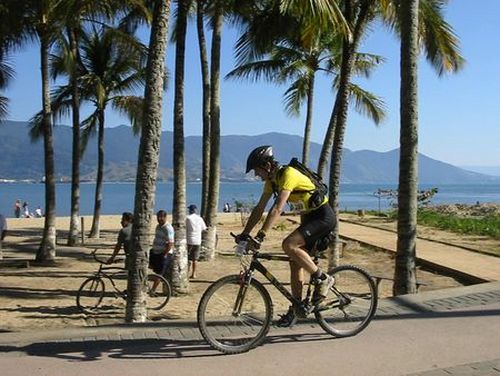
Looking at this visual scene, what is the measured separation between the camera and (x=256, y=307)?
5594mm

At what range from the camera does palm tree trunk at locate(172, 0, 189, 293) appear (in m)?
11.4

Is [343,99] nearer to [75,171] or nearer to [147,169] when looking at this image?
[147,169]

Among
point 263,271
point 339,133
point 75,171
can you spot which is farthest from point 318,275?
point 75,171

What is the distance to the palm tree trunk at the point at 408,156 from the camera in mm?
8453

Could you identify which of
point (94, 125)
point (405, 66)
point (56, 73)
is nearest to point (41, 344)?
point (405, 66)

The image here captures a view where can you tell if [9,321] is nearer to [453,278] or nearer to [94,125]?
[453,278]

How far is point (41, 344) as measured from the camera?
220 inches

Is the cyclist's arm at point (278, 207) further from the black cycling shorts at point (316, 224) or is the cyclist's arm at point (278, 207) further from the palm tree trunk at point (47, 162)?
the palm tree trunk at point (47, 162)

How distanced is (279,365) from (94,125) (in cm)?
2354

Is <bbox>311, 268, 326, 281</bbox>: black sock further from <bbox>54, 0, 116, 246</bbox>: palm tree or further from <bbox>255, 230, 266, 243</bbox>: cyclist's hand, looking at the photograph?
<bbox>54, 0, 116, 246</bbox>: palm tree

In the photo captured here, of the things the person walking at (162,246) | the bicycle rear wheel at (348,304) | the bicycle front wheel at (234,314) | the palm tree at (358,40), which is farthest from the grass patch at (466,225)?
the bicycle front wheel at (234,314)

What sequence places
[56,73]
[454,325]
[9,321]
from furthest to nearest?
[56,73]
[9,321]
[454,325]

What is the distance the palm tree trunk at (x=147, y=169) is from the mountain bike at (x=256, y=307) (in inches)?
81.3

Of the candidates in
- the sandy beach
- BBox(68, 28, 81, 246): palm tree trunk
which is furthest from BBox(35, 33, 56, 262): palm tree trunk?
BBox(68, 28, 81, 246): palm tree trunk
